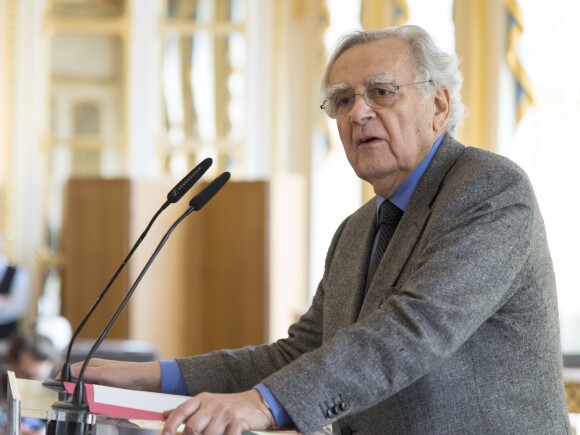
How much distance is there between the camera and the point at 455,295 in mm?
1388

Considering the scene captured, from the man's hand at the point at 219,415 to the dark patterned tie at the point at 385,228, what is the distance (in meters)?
0.54

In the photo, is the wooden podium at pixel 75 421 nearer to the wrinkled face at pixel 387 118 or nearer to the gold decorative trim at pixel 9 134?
the wrinkled face at pixel 387 118

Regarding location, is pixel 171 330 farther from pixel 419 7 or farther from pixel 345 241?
pixel 345 241

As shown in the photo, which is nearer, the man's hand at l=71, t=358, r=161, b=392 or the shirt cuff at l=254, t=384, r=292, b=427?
the shirt cuff at l=254, t=384, r=292, b=427

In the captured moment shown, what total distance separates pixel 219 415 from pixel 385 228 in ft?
2.25

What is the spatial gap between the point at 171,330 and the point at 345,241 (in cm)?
416

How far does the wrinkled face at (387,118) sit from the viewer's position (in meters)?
1.76

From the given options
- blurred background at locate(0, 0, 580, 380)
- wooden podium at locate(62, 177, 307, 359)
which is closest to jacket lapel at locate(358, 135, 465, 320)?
blurred background at locate(0, 0, 580, 380)

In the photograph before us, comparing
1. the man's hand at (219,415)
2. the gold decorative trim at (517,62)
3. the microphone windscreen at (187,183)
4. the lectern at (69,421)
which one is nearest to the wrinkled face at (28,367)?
the microphone windscreen at (187,183)

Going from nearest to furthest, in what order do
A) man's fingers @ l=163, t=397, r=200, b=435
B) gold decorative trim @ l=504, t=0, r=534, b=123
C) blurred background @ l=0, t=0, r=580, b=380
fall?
1. man's fingers @ l=163, t=397, r=200, b=435
2. gold decorative trim @ l=504, t=0, r=534, b=123
3. blurred background @ l=0, t=0, r=580, b=380

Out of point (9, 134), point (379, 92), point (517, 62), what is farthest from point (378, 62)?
point (9, 134)

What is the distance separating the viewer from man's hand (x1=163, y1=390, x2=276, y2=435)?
1.23 m

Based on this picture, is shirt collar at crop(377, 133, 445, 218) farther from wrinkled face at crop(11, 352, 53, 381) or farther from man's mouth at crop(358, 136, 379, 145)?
wrinkled face at crop(11, 352, 53, 381)

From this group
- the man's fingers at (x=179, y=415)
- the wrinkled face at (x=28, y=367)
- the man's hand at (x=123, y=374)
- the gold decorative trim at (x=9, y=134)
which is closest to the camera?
the man's fingers at (x=179, y=415)
